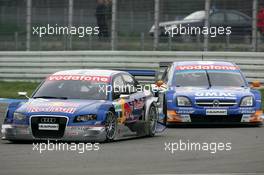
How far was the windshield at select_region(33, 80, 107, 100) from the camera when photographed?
54.1ft

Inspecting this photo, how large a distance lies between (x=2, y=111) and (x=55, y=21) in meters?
6.16

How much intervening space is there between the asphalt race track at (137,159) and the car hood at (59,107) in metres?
0.55

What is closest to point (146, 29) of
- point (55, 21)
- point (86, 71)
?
point (55, 21)

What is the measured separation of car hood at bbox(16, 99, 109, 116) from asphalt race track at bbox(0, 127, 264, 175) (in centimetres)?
55

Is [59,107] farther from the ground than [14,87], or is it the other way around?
[59,107]

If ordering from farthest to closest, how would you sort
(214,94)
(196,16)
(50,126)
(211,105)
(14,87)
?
(14,87) < (196,16) < (214,94) < (211,105) < (50,126)

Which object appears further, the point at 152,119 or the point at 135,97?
the point at 152,119

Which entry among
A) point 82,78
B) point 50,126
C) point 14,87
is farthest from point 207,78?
point 14,87

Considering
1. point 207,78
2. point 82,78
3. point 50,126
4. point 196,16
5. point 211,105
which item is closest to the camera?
point 50,126

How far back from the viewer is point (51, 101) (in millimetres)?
16016

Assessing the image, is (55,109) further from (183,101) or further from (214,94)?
(214,94)

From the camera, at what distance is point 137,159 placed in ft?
43.4

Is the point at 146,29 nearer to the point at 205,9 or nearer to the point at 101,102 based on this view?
the point at 205,9

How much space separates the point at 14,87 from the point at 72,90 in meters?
13.9
